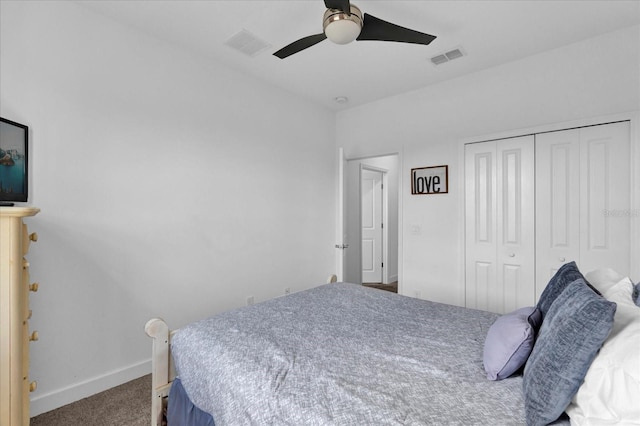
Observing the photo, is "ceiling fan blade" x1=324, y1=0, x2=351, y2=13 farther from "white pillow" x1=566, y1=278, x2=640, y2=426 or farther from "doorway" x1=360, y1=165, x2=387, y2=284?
"doorway" x1=360, y1=165, x2=387, y2=284

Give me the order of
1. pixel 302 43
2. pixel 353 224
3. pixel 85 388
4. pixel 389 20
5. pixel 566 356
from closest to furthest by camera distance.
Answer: pixel 566 356 < pixel 302 43 < pixel 85 388 < pixel 389 20 < pixel 353 224

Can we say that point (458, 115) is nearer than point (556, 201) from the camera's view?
No

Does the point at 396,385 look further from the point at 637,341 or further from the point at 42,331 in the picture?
the point at 42,331

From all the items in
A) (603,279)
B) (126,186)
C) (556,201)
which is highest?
(126,186)

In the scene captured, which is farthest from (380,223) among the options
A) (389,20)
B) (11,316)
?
(11,316)

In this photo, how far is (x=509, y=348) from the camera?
47.1 inches

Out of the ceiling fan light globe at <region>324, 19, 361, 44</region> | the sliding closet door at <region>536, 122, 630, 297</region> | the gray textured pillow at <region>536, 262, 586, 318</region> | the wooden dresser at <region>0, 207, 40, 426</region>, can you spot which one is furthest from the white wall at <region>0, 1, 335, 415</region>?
the sliding closet door at <region>536, 122, 630, 297</region>

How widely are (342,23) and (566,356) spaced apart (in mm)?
1757

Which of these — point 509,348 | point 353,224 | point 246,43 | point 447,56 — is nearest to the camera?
point 509,348

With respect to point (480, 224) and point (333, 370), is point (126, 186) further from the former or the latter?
point (480, 224)

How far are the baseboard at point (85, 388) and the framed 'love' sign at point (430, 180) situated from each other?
314cm

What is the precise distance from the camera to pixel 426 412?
1012 millimetres

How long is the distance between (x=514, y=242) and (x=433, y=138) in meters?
1.37

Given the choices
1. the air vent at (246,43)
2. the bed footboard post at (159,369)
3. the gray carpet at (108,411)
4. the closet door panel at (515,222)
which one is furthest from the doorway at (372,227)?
the bed footboard post at (159,369)
